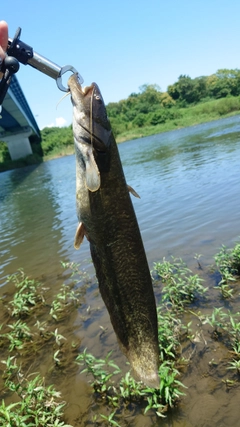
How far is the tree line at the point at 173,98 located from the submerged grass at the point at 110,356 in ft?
225

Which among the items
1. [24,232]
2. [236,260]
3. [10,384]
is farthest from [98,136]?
[24,232]

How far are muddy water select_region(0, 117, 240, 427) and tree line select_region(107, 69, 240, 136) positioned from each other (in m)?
56.4

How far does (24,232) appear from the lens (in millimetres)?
13273

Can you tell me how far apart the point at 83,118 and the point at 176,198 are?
10.3m

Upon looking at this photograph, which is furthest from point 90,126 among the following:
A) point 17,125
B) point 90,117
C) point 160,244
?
point 17,125

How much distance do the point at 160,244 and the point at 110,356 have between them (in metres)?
3.89

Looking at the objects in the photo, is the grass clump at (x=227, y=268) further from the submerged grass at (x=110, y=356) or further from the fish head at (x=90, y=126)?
the fish head at (x=90, y=126)

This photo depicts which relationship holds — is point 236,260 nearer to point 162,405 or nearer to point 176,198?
point 162,405

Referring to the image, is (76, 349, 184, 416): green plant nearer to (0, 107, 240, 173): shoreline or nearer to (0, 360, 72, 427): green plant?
(0, 360, 72, 427): green plant

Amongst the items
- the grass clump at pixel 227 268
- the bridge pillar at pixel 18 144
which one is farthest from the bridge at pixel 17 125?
the grass clump at pixel 227 268

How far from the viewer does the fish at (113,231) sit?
2.34 m

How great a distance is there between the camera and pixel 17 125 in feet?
158

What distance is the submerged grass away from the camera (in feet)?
11.5

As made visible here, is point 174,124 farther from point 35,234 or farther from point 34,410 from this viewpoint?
point 34,410
